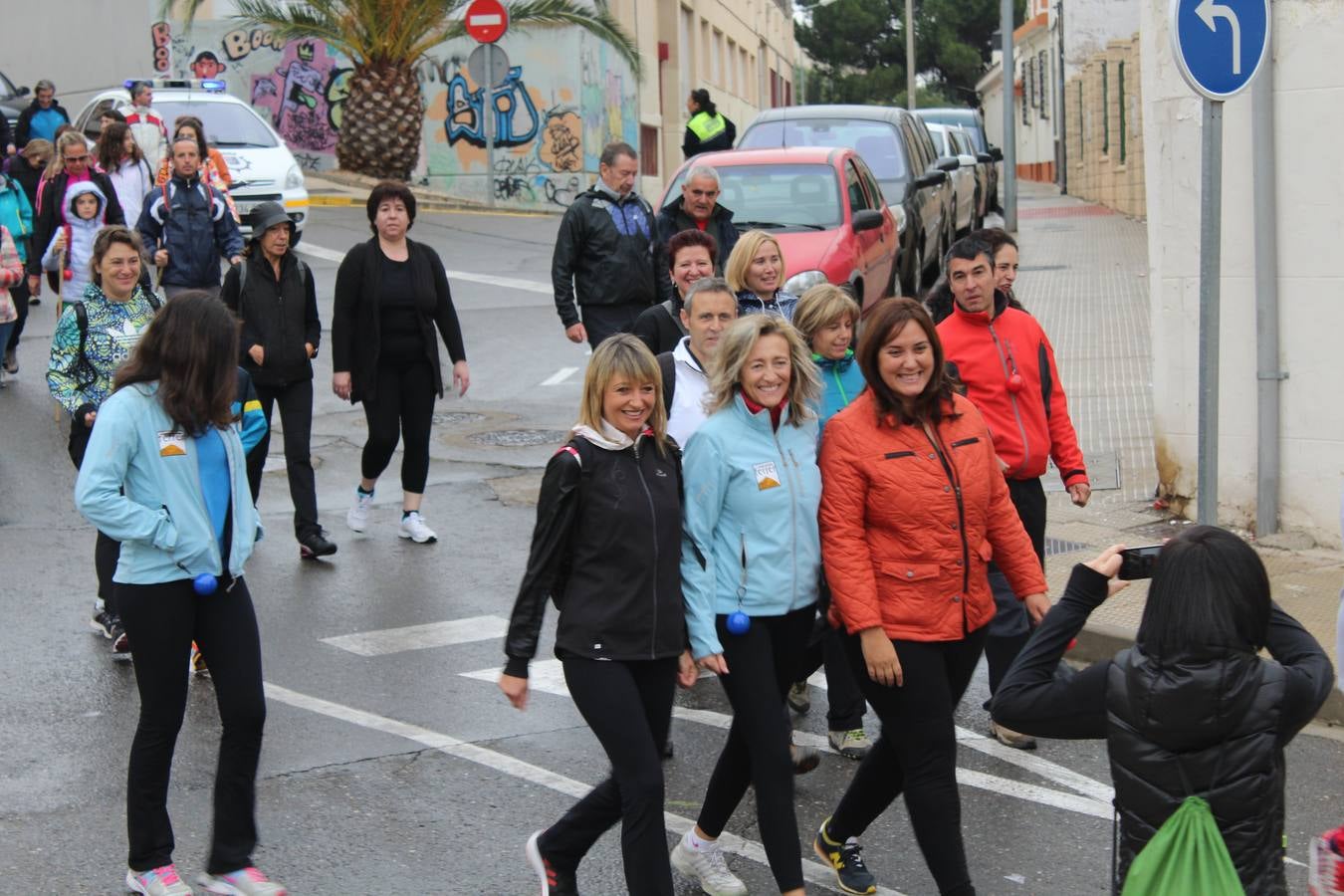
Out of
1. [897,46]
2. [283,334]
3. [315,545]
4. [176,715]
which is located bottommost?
[315,545]

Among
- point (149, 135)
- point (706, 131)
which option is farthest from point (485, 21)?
point (149, 135)

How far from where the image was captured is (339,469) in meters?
11.2

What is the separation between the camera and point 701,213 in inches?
358

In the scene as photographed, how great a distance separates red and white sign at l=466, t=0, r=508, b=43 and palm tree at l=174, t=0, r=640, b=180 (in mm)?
2834

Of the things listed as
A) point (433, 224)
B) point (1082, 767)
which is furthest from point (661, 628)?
point (433, 224)

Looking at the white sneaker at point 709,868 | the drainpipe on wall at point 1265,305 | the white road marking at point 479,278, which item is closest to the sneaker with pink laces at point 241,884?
the white sneaker at point 709,868

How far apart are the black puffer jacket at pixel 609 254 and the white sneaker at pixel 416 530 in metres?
1.35

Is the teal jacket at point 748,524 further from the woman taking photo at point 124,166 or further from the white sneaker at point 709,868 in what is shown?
the woman taking photo at point 124,166

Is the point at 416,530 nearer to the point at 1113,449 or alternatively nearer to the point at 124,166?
the point at 1113,449

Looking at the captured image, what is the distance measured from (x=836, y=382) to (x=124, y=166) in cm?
955

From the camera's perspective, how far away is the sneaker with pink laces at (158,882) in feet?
16.0

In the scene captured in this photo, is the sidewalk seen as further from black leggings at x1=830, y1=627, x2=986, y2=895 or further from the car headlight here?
the car headlight

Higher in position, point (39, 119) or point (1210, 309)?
point (39, 119)

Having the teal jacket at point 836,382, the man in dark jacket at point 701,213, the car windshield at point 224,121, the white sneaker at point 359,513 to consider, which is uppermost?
the car windshield at point 224,121
